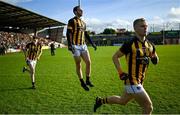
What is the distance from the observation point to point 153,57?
6480 millimetres

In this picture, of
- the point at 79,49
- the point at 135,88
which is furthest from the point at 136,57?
the point at 79,49

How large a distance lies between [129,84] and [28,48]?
368 inches

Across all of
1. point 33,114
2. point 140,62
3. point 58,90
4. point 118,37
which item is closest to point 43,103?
point 33,114

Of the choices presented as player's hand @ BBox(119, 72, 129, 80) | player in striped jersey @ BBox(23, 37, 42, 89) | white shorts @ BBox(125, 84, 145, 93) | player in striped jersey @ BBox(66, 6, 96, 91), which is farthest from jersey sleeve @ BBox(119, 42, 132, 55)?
player in striped jersey @ BBox(23, 37, 42, 89)

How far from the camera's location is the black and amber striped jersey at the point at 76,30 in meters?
9.34

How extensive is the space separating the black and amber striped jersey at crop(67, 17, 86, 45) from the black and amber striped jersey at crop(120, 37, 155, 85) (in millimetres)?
3394

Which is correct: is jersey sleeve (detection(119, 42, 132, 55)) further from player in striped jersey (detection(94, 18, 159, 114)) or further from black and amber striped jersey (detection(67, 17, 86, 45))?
black and amber striped jersey (detection(67, 17, 86, 45))

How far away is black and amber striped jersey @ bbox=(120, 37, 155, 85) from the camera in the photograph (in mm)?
6137

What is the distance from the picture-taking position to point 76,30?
9.39 metres

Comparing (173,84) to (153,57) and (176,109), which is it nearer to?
(176,109)

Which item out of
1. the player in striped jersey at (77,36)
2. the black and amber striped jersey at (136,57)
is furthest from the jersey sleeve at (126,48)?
the player in striped jersey at (77,36)

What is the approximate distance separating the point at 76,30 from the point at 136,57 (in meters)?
3.60

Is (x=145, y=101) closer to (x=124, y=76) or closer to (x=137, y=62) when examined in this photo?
(x=124, y=76)

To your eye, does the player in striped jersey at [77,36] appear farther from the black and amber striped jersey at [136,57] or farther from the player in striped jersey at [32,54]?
the player in striped jersey at [32,54]
